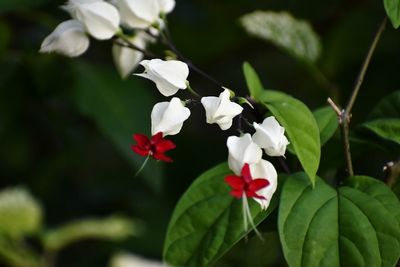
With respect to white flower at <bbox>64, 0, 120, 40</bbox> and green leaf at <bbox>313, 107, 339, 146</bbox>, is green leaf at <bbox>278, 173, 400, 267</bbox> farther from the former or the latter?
white flower at <bbox>64, 0, 120, 40</bbox>

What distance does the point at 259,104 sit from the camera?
695 millimetres

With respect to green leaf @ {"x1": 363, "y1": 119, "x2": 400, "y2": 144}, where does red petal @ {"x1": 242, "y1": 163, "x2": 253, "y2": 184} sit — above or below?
below

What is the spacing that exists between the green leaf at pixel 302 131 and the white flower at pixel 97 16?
17 centimetres

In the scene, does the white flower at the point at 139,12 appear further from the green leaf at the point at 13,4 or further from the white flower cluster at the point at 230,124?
the green leaf at the point at 13,4

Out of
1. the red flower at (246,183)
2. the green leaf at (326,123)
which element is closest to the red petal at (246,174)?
the red flower at (246,183)

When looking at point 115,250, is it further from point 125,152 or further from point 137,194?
point 125,152

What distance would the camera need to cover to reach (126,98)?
4.01 feet

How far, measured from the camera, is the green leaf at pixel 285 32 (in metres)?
0.91

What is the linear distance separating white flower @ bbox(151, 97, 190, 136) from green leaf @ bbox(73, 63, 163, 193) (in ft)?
1.66

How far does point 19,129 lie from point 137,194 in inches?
11.9

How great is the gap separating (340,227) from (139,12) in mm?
257

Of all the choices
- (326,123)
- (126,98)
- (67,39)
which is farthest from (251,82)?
(126,98)

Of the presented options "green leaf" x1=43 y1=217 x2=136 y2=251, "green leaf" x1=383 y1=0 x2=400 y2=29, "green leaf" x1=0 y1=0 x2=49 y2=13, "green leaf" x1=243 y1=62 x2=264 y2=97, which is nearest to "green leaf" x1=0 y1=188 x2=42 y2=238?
"green leaf" x1=43 y1=217 x2=136 y2=251

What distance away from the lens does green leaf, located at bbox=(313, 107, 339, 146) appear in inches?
27.2
